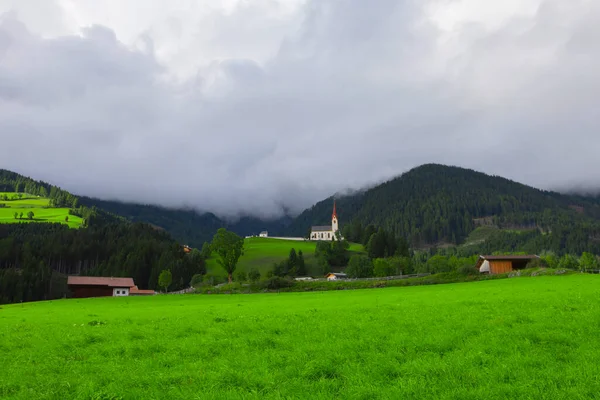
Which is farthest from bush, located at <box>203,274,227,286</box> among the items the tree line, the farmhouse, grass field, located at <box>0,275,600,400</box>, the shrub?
grass field, located at <box>0,275,600,400</box>

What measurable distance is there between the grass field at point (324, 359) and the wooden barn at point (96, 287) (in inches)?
4527

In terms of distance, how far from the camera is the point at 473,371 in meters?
11.3

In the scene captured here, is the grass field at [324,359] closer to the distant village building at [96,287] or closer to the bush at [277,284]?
the bush at [277,284]

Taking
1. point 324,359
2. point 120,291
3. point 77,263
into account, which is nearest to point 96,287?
point 120,291

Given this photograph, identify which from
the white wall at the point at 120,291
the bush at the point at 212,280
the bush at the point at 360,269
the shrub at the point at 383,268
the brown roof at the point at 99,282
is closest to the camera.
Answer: the brown roof at the point at 99,282

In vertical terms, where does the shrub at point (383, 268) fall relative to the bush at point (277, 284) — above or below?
above

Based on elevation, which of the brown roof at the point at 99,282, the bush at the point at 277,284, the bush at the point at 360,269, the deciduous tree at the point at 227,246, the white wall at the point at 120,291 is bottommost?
the white wall at the point at 120,291

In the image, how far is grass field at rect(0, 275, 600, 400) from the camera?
10500 mm

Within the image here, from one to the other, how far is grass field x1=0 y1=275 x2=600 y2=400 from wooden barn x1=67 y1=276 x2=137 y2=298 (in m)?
115

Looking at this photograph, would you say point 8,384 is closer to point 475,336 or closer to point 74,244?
point 475,336

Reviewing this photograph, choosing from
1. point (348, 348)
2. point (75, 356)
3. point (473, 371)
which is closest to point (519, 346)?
point (473, 371)

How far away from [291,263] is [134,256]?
226ft

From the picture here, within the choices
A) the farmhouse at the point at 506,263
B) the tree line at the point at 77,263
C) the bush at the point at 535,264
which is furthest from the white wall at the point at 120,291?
the bush at the point at 535,264

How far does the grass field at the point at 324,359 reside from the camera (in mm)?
10500
